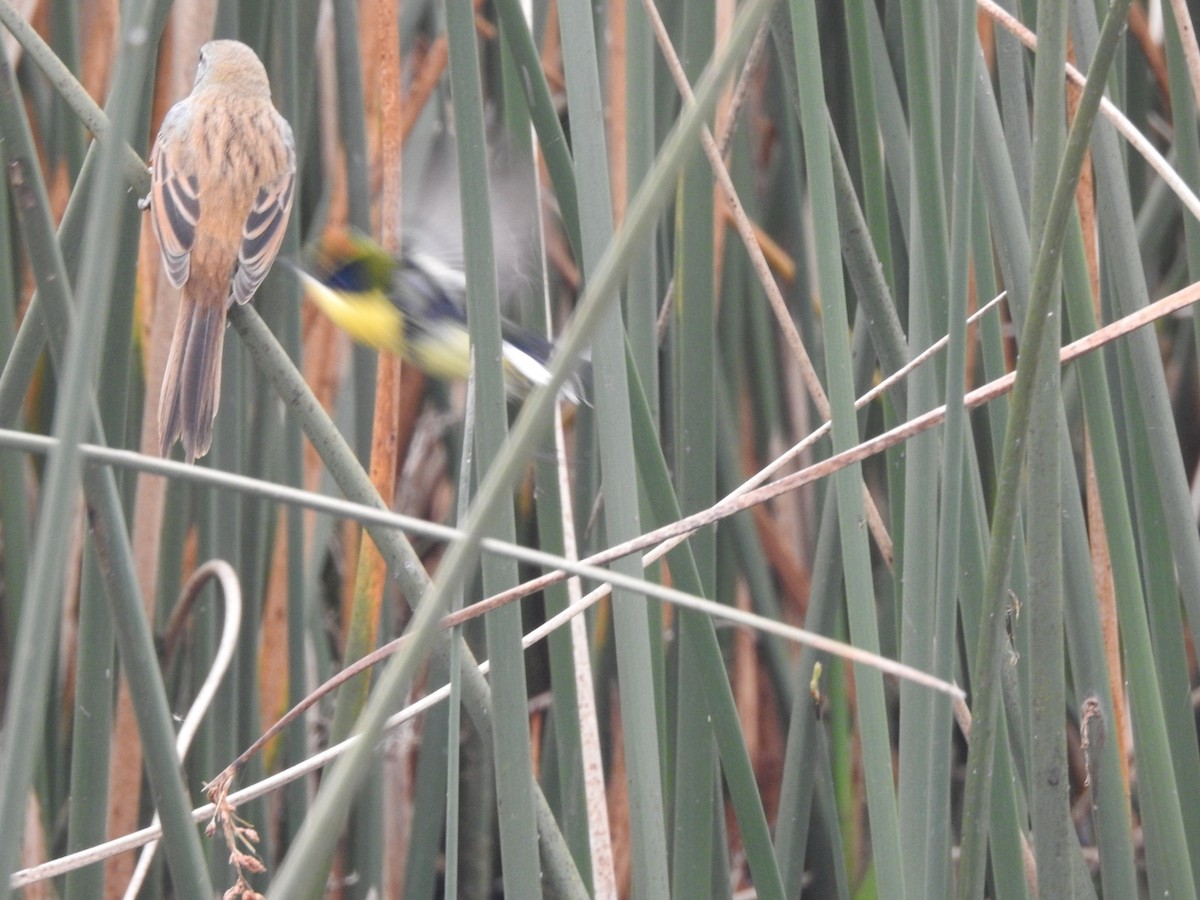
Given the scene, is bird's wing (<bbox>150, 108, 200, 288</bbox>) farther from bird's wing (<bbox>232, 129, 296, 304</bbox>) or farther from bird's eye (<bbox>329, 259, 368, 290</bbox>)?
bird's eye (<bbox>329, 259, 368, 290</bbox>)

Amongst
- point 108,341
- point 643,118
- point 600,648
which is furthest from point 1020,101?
point 600,648

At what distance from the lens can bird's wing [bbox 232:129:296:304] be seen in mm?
1580

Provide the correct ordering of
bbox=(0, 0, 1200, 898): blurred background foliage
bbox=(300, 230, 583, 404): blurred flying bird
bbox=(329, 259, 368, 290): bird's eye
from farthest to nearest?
1. bbox=(329, 259, 368, 290): bird's eye
2. bbox=(300, 230, 583, 404): blurred flying bird
3. bbox=(0, 0, 1200, 898): blurred background foliage

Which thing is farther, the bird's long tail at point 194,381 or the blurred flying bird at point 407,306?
the blurred flying bird at point 407,306

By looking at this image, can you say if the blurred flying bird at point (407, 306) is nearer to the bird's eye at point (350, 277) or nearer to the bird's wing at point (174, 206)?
the bird's eye at point (350, 277)

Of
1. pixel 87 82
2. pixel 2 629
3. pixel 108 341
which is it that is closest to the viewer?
pixel 108 341

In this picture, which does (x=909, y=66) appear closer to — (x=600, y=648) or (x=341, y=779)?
(x=341, y=779)

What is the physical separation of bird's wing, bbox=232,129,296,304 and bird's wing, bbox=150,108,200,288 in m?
0.07

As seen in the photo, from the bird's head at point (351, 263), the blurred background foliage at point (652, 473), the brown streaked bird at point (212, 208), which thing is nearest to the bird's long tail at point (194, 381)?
the brown streaked bird at point (212, 208)

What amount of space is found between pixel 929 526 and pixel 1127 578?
0.22 m

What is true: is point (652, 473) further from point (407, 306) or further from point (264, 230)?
point (264, 230)

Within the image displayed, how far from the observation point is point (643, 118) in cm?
128

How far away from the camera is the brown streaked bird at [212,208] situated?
1.49 metres

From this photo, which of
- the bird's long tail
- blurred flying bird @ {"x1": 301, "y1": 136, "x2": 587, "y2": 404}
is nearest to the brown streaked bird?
the bird's long tail
